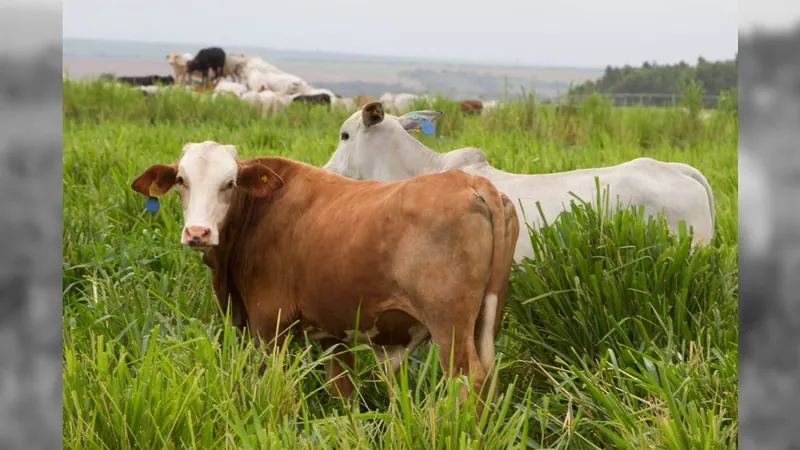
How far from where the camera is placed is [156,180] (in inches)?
129

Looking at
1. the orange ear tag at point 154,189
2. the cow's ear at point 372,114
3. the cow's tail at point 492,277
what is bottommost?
the cow's tail at point 492,277

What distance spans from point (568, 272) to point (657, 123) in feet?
23.9

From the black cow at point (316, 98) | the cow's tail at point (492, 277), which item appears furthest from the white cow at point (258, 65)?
the cow's tail at point (492, 277)

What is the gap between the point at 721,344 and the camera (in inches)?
120

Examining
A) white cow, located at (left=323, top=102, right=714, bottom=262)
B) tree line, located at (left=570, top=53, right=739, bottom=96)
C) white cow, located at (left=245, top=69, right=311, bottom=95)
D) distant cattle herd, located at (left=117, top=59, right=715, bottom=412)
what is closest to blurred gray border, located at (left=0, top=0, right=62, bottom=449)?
distant cattle herd, located at (left=117, top=59, right=715, bottom=412)

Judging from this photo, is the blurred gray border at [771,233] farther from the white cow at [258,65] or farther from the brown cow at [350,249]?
the white cow at [258,65]

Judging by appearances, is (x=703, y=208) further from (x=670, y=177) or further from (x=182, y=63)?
(x=182, y=63)

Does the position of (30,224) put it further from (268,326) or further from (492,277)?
(268,326)

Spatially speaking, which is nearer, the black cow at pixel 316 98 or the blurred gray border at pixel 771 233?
the blurred gray border at pixel 771 233

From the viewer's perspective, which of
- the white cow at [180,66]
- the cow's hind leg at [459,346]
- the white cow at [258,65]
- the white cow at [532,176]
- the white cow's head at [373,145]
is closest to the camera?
the cow's hind leg at [459,346]

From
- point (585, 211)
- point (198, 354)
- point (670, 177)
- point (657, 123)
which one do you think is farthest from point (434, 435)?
point (657, 123)

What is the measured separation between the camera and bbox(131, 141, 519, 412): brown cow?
8.99ft

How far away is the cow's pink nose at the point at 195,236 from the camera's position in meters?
2.94

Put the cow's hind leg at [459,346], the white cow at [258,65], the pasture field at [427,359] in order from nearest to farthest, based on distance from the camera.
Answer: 1. the pasture field at [427,359]
2. the cow's hind leg at [459,346]
3. the white cow at [258,65]
